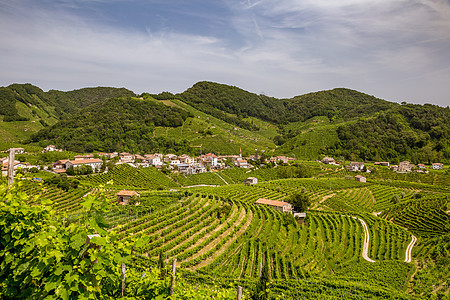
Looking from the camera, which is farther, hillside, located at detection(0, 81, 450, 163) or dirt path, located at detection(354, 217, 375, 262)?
hillside, located at detection(0, 81, 450, 163)

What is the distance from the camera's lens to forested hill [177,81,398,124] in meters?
154

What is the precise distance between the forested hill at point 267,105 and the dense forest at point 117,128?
139 ft

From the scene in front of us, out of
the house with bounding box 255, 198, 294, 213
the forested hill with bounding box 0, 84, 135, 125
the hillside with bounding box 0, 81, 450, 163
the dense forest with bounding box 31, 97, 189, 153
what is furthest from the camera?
the forested hill with bounding box 0, 84, 135, 125

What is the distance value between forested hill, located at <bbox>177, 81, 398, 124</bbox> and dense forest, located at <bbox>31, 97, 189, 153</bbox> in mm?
42351

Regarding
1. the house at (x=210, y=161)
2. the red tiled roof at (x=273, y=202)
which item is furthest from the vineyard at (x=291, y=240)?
the house at (x=210, y=161)

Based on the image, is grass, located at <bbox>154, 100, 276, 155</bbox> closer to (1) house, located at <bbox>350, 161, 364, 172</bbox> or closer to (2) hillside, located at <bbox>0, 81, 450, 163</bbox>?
(2) hillside, located at <bbox>0, 81, 450, 163</bbox>

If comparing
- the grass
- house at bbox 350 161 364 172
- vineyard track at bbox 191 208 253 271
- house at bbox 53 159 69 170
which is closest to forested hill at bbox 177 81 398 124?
the grass

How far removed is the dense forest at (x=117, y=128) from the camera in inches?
3204

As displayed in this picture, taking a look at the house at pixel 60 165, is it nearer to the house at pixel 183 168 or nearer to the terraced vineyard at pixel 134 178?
the terraced vineyard at pixel 134 178

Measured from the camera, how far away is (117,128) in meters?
88.9

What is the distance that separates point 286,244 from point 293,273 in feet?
17.2

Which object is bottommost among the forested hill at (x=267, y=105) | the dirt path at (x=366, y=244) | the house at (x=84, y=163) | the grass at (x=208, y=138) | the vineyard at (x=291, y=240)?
the dirt path at (x=366, y=244)

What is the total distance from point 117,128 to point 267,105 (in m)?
124

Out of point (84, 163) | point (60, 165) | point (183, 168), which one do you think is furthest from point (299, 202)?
point (60, 165)
